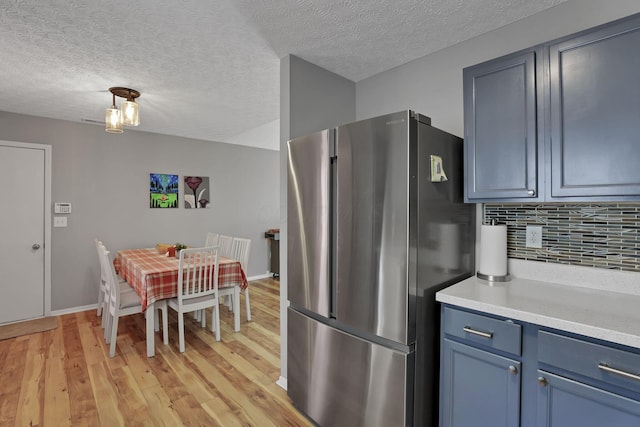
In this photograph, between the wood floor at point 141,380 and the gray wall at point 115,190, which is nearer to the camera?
the wood floor at point 141,380

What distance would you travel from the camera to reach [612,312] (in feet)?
4.13

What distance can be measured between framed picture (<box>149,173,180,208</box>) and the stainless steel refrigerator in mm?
3432

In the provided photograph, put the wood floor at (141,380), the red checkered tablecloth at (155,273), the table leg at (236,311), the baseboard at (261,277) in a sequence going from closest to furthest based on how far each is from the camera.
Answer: the wood floor at (141,380), the red checkered tablecloth at (155,273), the table leg at (236,311), the baseboard at (261,277)

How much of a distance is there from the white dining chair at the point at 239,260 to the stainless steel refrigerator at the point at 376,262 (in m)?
1.63

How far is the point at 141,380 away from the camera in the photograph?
2393 mm

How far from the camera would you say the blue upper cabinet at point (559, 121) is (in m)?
1.29

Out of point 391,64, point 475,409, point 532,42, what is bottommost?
point 475,409

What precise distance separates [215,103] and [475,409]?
10.9 feet

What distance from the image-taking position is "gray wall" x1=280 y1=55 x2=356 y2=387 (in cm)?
226

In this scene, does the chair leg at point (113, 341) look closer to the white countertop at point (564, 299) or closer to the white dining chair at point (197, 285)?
the white dining chair at point (197, 285)

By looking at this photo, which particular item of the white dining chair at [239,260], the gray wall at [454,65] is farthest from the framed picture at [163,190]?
the gray wall at [454,65]

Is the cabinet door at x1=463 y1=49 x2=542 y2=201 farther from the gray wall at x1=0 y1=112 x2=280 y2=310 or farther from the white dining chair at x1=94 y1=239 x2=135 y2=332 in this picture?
the gray wall at x1=0 y1=112 x2=280 y2=310

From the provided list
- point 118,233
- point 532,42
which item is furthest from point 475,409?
point 118,233

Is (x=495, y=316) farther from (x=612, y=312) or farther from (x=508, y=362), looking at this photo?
(x=612, y=312)
